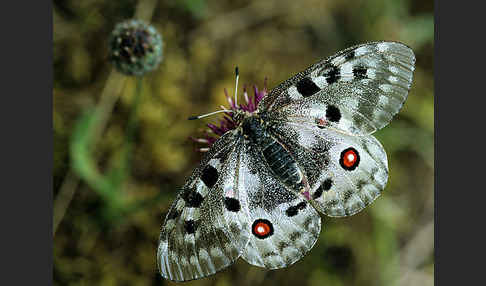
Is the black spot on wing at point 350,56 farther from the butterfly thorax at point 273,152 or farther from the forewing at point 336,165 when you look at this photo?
the butterfly thorax at point 273,152

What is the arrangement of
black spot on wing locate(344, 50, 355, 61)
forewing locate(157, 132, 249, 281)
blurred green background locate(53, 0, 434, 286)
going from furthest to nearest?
blurred green background locate(53, 0, 434, 286) → black spot on wing locate(344, 50, 355, 61) → forewing locate(157, 132, 249, 281)

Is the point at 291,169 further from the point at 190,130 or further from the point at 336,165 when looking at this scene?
the point at 190,130

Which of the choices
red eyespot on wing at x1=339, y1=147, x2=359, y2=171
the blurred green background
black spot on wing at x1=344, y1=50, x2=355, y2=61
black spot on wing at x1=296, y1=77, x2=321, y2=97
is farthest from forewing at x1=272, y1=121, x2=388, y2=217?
the blurred green background

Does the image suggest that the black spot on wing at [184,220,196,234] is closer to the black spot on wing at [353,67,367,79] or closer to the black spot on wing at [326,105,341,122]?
the black spot on wing at [326,105,341,122]

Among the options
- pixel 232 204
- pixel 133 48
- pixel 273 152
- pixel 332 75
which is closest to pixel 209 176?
pixel 232 204

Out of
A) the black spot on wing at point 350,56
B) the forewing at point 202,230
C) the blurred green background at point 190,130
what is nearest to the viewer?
the forewing at point 202,230

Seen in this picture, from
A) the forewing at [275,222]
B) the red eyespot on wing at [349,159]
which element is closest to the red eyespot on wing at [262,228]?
the forewing at [275,222]
